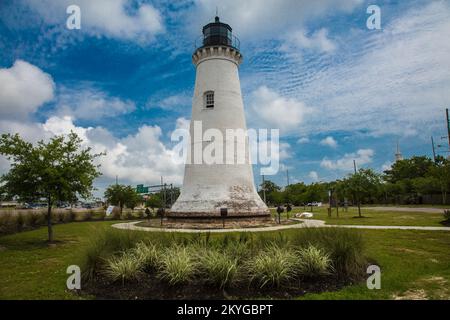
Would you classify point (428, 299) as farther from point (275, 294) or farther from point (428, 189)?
point (428, 189)

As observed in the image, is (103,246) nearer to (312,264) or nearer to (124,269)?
(124,269)

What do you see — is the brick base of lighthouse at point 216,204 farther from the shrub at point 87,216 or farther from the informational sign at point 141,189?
the informational sign at point 141,189

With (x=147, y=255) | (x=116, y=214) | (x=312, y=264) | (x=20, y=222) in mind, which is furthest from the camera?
(x=116, y=214)

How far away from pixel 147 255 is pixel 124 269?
2.60 ft

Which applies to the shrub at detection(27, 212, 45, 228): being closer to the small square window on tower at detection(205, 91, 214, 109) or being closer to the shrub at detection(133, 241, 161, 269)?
the small square window on tower at detection(205, 91, 214, 109)

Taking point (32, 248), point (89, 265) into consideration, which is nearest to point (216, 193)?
point (32, 248)

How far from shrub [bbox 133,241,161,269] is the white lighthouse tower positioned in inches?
421

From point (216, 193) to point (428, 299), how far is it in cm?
1460

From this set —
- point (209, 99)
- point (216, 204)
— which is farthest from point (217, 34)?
point (216, 204)

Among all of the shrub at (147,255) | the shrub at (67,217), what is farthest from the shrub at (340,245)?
the shrub at (67,217)

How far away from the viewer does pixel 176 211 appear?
64.3ft

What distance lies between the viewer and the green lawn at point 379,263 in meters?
5.94

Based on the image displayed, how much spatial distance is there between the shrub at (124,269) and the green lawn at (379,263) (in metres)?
0.87

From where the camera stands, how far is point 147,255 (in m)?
7.27
